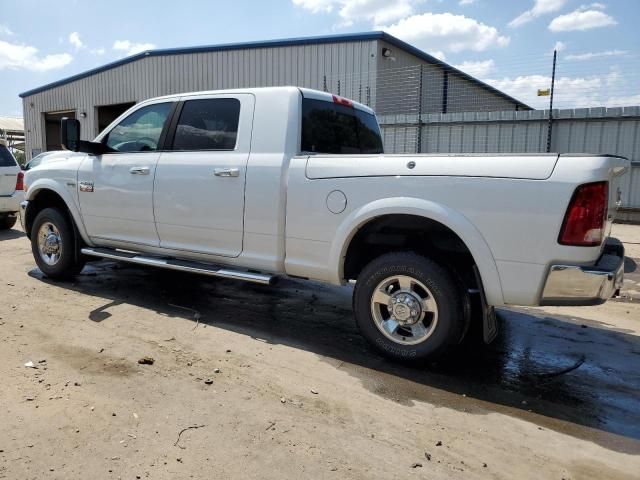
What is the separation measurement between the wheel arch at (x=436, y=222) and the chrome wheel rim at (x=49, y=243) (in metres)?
3.74

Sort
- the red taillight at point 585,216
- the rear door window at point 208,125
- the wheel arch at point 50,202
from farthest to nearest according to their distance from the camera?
the wheel arch at point 50,202, the rear door window at point 208,125, the red taillight at point 585,216

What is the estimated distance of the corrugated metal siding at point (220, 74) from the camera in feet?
57.2

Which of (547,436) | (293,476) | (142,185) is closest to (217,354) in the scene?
(293,476)

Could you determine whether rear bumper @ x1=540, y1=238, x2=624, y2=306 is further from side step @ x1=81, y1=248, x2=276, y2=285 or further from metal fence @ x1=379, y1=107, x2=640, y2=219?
metal fence @ x1=379, y1=107, x2=640, y2=219

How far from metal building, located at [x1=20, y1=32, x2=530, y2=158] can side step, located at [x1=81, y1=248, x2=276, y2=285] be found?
35.1 feet

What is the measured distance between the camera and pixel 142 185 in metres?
5.15

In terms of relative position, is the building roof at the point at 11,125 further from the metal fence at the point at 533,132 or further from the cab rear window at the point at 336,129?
the cab rear window at the point at 336,129

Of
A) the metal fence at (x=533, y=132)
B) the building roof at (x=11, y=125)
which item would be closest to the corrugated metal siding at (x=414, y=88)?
the metal fence at (x=533, y=132)

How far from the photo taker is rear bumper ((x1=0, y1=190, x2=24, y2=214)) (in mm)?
10039

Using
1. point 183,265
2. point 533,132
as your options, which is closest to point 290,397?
point 183,265

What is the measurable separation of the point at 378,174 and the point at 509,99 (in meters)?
28.9

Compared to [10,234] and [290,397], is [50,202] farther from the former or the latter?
[10,234]

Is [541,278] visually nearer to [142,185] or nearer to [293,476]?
[293,476]

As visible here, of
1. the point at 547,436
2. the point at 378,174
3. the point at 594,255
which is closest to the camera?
the point at 547,436
